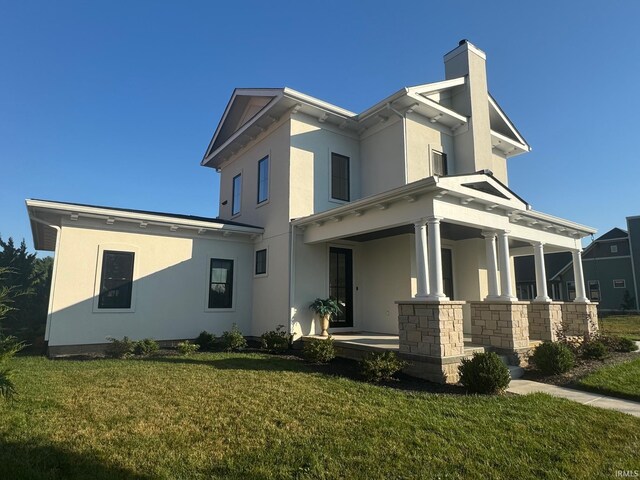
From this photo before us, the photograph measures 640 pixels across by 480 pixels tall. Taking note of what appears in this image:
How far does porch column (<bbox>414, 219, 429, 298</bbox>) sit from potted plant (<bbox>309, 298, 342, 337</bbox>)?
353 cm

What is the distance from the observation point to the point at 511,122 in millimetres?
14148

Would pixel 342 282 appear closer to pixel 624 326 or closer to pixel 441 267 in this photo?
pixel 441 267

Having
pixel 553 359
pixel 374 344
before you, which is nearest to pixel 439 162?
pixel 374 344

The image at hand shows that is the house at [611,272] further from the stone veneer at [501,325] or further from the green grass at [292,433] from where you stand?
the green grass at [292,433]

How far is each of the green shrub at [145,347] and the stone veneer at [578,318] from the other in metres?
11.8

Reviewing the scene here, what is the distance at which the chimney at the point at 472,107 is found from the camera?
1212 centimetres

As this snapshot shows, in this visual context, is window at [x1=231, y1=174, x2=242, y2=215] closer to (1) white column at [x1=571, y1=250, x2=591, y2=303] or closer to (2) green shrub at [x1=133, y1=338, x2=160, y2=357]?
(2) green shrub at [x1=133, y1=338, x2=160, y2=357]

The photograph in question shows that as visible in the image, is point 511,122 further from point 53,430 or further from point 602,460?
point 53,430

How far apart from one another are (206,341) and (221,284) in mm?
1936

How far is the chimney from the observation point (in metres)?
12.1

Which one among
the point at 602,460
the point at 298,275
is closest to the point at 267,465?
the point at 602,460

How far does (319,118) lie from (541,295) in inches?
329

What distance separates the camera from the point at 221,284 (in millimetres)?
11766

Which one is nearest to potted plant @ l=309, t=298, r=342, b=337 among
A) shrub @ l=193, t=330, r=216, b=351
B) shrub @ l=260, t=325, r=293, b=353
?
shrub @ l=260, t=325, r=293, b=353
